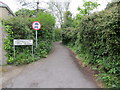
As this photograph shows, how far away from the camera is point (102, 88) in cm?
283

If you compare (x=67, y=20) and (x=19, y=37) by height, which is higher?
(x=67, y=20)

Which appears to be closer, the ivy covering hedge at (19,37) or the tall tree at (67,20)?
the ivy covering hedge at (19,37)

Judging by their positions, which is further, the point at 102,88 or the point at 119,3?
the point at 119,3

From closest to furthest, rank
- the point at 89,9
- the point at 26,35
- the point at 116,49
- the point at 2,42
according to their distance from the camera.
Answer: the point at 116,49 < the point at 2,42 < the point at 26,35 < the point at 89,9

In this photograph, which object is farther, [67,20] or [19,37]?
[67,20]

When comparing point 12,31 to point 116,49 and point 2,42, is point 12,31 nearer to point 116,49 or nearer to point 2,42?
point 2,42

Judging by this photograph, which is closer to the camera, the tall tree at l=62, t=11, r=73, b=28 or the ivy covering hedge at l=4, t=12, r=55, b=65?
the ivy covering hedge at l=4, t=12, r=55, b=65

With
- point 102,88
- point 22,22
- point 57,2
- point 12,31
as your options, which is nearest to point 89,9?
point 22,22

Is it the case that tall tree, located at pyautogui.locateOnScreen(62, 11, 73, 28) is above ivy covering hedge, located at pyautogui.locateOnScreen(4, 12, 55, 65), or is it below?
above

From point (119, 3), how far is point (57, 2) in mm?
20352

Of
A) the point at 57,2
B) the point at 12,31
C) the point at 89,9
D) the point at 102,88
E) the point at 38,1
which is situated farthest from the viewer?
the point at 57,2

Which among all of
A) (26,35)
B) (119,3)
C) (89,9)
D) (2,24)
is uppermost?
(89,9)

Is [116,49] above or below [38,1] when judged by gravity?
below

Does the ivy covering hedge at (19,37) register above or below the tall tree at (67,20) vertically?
below
